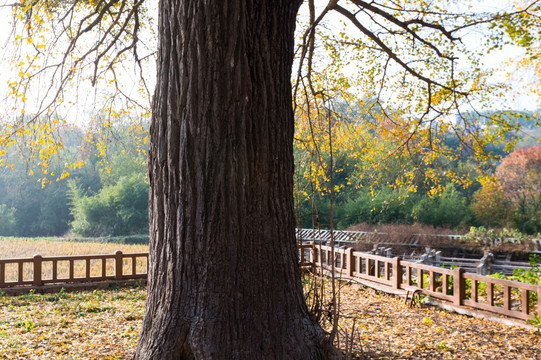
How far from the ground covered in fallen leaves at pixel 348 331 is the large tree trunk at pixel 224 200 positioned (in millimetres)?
937

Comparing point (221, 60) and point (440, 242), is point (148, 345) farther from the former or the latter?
point (440, 242)

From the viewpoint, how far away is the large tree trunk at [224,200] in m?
2.68

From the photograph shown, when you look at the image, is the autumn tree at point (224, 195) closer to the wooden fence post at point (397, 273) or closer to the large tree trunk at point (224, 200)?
the large tree trunk at point (224, 200)

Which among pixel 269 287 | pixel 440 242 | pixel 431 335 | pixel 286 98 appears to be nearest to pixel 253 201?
pixel 269 287

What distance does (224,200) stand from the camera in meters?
2.69

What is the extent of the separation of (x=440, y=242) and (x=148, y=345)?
21599 mm

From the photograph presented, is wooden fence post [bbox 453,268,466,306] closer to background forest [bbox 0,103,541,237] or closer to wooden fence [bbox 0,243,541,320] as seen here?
wooden fence [bbox 0,243,541,320]

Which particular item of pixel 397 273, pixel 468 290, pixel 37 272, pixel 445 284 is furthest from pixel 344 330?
pixel 37 272

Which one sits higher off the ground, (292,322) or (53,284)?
(292,322)

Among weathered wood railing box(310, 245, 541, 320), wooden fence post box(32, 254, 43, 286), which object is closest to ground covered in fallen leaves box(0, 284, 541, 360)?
weathered wood railing box(310, 245, 541, 320)

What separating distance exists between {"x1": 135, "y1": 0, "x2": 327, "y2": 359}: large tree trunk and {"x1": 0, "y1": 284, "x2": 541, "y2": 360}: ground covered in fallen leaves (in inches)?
36.9

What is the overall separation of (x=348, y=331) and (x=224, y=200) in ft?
10.8

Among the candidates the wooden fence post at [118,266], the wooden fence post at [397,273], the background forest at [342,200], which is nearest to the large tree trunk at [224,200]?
the wooden fence post at [397,273]

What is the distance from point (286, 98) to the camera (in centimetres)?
296
